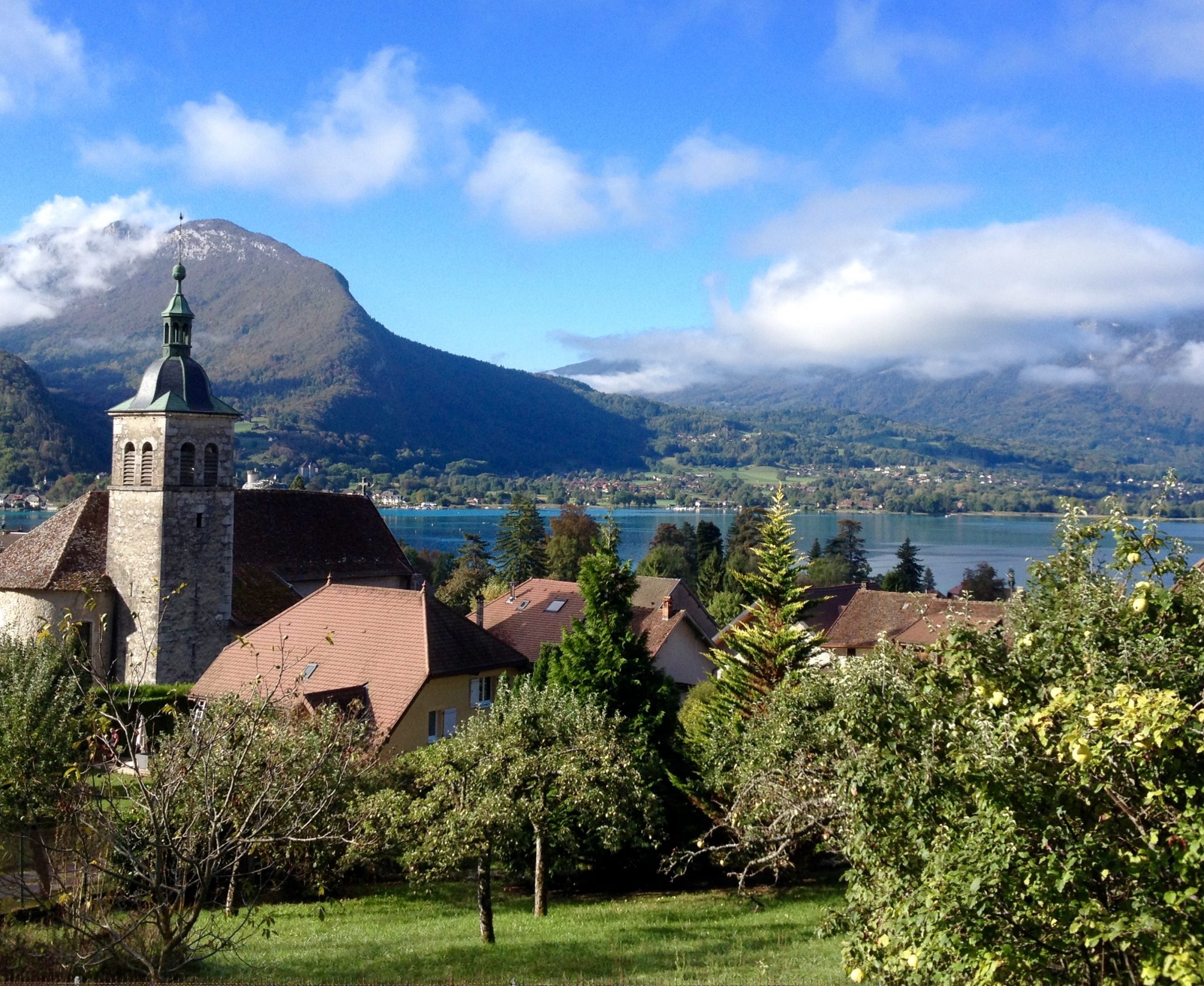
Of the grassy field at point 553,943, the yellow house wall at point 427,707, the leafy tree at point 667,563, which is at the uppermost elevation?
the leafy tree at point 667,563

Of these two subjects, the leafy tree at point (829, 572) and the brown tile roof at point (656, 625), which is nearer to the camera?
the brown tile roof at point (656, 625)

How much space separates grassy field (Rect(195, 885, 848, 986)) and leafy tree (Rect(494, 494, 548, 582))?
49.0 m

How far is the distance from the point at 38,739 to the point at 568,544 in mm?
57217

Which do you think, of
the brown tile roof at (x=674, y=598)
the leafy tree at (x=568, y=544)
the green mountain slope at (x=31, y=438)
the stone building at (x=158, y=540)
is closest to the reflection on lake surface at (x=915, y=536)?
the leafy tree at (x=568, y=544)

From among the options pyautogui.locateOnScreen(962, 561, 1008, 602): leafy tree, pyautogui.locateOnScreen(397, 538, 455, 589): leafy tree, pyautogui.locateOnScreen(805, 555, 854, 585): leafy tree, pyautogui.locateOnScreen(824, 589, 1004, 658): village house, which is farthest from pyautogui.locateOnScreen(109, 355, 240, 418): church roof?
pyautogui.locateOnScreen(962, 561, 1008, 602): leafy tree

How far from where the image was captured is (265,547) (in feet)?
122

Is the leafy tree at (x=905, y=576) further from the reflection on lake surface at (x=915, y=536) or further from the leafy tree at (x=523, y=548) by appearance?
the leafy tree at (x=523, y=548)

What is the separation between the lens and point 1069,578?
9.81 m

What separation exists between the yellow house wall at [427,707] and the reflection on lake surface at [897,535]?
2098 inches

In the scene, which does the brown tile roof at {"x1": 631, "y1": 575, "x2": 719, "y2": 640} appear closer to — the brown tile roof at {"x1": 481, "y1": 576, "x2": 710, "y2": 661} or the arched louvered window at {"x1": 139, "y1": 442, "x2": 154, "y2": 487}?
the brown tile roof at {"x1": 481, "y1": 576, "x2": 710, "y2": 661}

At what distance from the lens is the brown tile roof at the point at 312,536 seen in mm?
37125

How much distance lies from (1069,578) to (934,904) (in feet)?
13.8

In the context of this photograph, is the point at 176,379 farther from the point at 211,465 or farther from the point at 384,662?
the point at 384,662

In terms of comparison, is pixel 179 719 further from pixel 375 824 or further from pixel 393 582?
pixel 393 582
